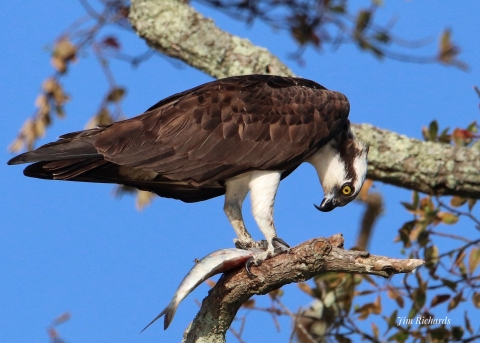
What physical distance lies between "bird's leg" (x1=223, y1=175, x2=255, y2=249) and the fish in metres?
0.92

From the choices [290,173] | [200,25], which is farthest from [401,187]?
[200,25]

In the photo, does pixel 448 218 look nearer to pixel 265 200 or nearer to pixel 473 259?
pixel 473 259

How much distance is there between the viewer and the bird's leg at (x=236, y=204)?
6.37 meters

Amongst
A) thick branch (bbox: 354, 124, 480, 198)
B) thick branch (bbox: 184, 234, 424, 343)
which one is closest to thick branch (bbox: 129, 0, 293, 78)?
thick branch (bbox: 354, 124, 480, 198)

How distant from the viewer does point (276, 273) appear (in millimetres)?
5230

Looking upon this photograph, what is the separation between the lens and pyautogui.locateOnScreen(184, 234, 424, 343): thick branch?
4.89m

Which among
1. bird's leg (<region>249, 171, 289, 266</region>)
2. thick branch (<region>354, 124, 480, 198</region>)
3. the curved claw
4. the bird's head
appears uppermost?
thick branch (<region>354, 124, 480, 198</region>)

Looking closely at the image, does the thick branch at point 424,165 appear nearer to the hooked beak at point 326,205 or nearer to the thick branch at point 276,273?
the hooked beak at point 326,205

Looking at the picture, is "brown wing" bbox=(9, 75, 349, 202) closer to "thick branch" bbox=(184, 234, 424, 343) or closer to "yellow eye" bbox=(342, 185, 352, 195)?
"yellow eye" bbox=(342, 185, 352, 195)

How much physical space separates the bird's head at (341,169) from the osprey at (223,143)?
0.22m

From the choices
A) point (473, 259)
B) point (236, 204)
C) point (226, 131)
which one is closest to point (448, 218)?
point (473, 259)

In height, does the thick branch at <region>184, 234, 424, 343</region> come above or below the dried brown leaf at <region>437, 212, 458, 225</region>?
below

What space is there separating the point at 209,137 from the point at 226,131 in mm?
139

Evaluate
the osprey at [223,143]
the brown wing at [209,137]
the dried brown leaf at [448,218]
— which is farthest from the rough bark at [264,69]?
the brown wing at [209,137]
